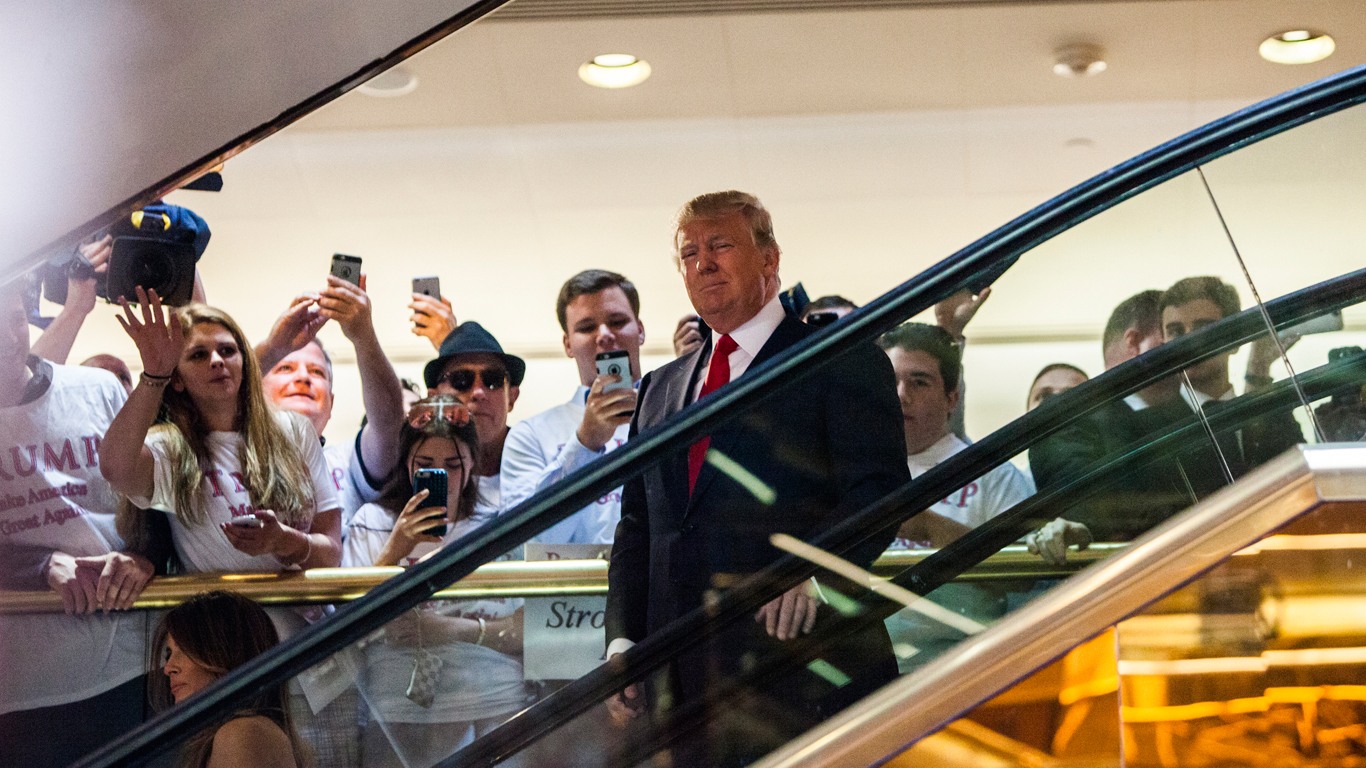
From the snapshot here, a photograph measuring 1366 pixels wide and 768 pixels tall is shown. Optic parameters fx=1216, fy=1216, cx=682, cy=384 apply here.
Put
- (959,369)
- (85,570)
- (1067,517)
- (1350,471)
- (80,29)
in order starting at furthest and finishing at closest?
(80,29) < (85,570) < (959,369) < (1067,517) < (1350,471)

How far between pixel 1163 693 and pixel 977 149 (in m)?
4.00

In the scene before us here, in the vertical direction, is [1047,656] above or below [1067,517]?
below

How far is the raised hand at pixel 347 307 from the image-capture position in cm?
310

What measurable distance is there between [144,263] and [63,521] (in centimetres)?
69

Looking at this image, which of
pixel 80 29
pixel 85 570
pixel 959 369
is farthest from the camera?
pixel 80 29

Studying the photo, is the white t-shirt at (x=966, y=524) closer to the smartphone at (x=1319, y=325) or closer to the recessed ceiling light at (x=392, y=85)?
the smartphone at (x=1319, y=325)

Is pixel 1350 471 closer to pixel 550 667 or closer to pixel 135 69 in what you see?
pixel 550 667

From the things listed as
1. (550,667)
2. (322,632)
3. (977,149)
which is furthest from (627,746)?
(977,149)

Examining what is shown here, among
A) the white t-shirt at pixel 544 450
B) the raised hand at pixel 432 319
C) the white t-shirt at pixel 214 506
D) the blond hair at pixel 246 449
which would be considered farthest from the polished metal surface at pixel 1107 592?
the raised hand at pixel 432 319

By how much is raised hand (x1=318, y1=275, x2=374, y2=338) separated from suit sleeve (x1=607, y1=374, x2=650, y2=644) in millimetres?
1507

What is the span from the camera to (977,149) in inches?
205

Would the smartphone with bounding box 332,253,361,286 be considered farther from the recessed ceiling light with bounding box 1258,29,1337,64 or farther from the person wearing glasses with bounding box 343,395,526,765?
the recessed ceiling light with bounding box 1258,29,1337,64

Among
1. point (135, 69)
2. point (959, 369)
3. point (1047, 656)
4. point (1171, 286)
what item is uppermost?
point (135, 69)

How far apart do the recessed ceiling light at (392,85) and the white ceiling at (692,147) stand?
0.17 ft
